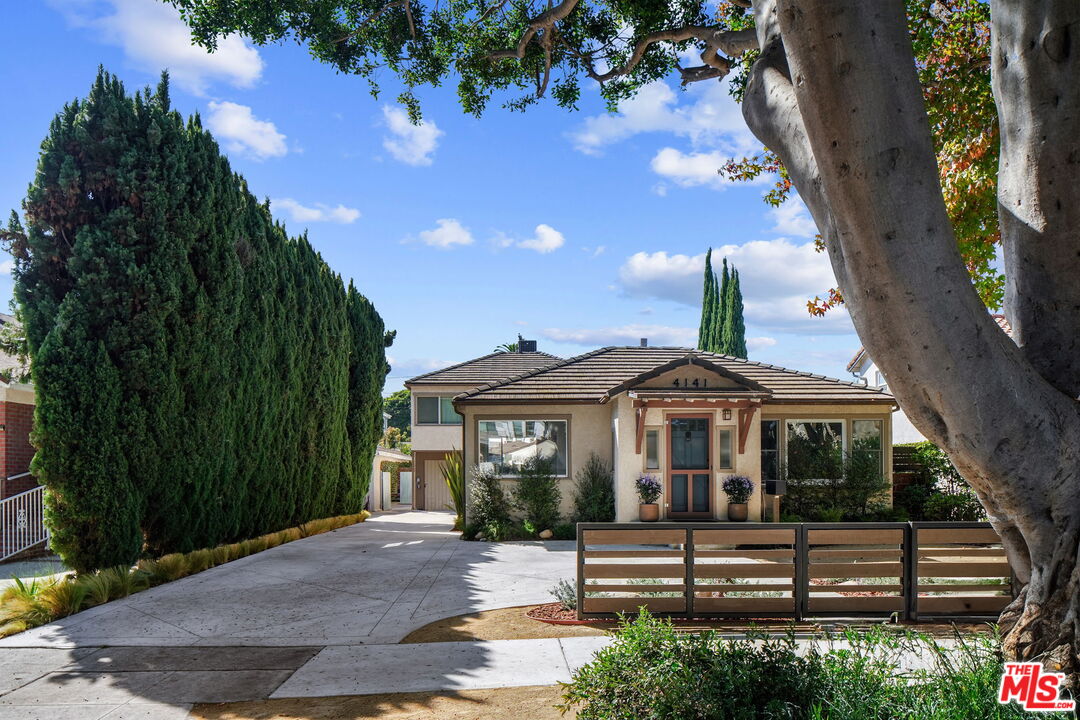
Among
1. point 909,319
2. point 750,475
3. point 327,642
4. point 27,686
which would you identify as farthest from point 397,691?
point 750,475

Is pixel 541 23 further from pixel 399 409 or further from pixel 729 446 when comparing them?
pixel 399 409

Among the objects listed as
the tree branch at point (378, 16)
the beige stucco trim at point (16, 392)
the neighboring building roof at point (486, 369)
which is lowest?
the beige stucco trim at point (16, 392)

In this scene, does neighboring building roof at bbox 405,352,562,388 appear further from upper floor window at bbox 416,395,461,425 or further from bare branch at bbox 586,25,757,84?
bare branch at bbox 586,25,757,84

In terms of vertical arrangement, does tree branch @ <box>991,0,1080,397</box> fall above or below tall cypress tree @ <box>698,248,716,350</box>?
below

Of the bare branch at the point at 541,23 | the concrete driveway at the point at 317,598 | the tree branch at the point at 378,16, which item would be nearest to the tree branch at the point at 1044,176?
the bare branch at the point at 541,23

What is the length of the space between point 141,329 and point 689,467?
1038cm

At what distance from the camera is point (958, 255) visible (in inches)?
146

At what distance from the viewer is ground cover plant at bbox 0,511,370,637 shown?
7.48m

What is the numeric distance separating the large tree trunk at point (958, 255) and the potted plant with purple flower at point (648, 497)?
380 inches

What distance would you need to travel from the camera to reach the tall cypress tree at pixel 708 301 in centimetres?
4466

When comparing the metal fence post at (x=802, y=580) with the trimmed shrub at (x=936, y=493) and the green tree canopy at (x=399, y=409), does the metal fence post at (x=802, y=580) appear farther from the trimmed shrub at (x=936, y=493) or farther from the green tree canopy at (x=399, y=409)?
the green tree canopy at (x=399, y=409)

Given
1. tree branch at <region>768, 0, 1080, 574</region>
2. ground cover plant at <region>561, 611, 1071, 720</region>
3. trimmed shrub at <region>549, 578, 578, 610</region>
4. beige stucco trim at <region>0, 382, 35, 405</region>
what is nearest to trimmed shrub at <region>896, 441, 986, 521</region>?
trimmed shrub at <region>549, 578, 578, 610</region>

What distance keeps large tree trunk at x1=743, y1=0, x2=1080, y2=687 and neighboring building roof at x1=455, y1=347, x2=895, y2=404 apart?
988cm

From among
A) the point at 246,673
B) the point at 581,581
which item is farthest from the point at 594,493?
the point at 246,673
